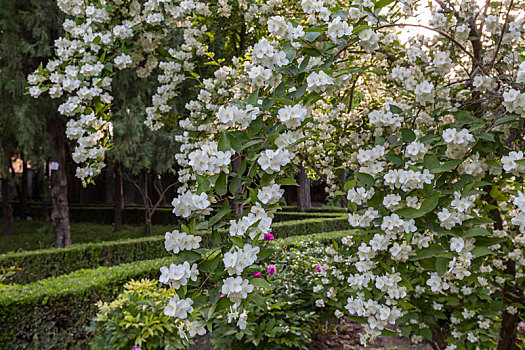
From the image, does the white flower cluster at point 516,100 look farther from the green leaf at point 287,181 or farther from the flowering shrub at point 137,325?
the flowering shrub at point 137,325

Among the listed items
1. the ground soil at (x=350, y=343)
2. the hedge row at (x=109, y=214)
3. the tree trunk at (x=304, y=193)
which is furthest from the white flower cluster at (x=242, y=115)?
the hedge row at (x=109, y=214)

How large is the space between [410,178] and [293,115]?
1.61 ft

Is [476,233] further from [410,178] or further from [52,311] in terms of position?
[52,311]

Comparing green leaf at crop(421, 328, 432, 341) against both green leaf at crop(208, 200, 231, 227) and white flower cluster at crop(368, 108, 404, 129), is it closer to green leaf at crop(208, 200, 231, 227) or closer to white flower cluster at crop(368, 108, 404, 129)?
white flower cluster at crop(368, 108, 404, 129)

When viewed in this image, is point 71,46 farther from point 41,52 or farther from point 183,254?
point 41,52

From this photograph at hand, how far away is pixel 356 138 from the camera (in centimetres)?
252

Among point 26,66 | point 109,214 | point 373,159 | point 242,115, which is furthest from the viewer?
point 109,214

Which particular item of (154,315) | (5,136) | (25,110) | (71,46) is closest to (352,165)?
(71,46)

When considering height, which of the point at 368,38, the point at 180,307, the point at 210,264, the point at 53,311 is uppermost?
the point at 368,38

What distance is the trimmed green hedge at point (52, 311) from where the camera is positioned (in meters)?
3.33

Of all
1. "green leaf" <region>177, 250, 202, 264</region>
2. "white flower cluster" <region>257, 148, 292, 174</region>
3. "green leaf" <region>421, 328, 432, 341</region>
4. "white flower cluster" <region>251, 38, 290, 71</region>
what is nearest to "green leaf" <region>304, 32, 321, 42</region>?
"white flower cluster" <region>251, 38, 290, 71</region>

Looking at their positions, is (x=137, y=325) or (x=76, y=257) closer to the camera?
(x=137, y=325)

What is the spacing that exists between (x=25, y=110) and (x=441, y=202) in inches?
290

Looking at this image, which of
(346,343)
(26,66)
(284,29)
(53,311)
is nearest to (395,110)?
(284,29)
